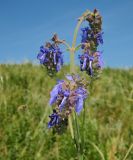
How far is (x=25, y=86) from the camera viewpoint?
35.1ft

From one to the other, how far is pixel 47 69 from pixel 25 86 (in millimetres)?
7094

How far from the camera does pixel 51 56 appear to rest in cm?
367

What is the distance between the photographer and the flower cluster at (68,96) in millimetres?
3096

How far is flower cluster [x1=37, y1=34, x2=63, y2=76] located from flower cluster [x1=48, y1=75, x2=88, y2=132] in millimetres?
437

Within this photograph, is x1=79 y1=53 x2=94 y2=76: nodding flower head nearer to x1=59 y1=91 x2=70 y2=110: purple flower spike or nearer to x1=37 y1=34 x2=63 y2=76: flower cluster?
x1=37 y1=34 x2=63 y2=76: flower cluster

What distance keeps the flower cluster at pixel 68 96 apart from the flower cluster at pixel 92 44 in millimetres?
459

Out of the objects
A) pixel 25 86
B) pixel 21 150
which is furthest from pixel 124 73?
pixel 21 150

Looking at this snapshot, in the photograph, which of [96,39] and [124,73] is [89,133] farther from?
[124,73]

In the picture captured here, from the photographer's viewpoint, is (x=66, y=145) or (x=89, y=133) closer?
(x=66, y=145)

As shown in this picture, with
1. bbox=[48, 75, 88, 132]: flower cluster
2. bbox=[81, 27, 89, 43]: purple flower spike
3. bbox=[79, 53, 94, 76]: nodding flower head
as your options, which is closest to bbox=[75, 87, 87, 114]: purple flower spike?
bbox=[48, 75, 88, 132]: flower cluster

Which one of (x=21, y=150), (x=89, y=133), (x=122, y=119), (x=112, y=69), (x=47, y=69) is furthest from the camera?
(x=112, y=69)

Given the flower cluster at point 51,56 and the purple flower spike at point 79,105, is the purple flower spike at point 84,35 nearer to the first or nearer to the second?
the flower cluster at point 51,56

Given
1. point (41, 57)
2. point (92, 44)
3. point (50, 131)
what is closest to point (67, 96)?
point (41, 57)

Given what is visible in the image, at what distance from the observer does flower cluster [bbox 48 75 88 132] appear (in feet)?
10.2
